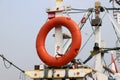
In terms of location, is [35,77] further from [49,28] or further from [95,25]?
[95,25]

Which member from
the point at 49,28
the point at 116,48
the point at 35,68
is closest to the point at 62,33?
the point at 49,28

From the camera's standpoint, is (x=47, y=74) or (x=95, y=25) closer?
(x=47, y=74)

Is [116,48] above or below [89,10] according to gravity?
below

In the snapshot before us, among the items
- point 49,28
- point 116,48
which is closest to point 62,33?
point 49,28

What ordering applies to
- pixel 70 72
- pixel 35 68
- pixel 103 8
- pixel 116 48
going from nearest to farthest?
pixel 70 72 → pixel 35 68 → pixel 116 48 → pixel 103 8

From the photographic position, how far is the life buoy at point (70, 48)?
22750mm

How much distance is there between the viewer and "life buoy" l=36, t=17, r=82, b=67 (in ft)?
74.6

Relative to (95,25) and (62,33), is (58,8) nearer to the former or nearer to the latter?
(62,33)

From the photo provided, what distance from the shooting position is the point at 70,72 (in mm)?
22656

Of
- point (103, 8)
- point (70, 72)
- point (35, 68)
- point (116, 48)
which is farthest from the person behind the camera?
point (103, 8)

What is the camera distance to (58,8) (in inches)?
981

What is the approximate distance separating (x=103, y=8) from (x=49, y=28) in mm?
8308

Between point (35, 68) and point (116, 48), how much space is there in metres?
7.57

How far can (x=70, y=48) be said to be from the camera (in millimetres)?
22969
